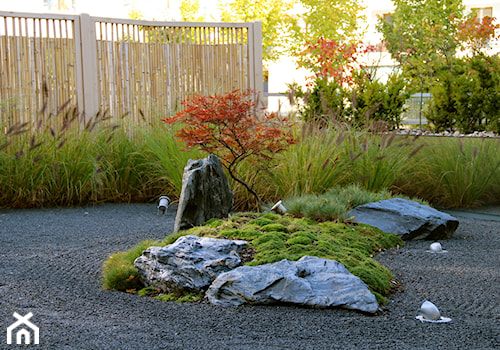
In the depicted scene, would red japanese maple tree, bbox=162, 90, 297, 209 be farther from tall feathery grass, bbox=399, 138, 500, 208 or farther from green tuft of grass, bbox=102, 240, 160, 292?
green tuft of grass, bbox=102, 240, 160, 292

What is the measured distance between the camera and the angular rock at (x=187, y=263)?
129 inches

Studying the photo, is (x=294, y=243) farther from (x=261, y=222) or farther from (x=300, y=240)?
(x=261, y=222)

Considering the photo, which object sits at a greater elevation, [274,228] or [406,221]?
[274,228]

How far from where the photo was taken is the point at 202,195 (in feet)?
14.8

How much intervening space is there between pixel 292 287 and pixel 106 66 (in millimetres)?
5961

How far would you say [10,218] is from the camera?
19.1ft

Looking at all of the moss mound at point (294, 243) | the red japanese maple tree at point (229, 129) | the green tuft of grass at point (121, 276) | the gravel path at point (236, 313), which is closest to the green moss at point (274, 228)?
the moss mound at point (294, 243)

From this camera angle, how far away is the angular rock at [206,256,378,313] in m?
2.96

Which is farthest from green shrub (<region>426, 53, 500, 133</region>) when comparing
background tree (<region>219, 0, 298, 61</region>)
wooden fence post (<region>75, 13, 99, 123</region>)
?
background tree (<region>219, 0, 298, 61</region>)

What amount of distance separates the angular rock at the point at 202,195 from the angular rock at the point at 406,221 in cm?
116

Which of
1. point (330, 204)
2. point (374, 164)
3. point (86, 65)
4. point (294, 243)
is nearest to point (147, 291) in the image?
point (294, 243)

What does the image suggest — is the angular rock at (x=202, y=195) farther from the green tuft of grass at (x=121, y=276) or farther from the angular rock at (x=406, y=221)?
the angular rock at (x=406, y=221)

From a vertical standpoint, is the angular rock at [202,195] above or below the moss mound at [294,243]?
above

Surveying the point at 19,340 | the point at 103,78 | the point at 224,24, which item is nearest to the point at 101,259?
the point at 19,340
